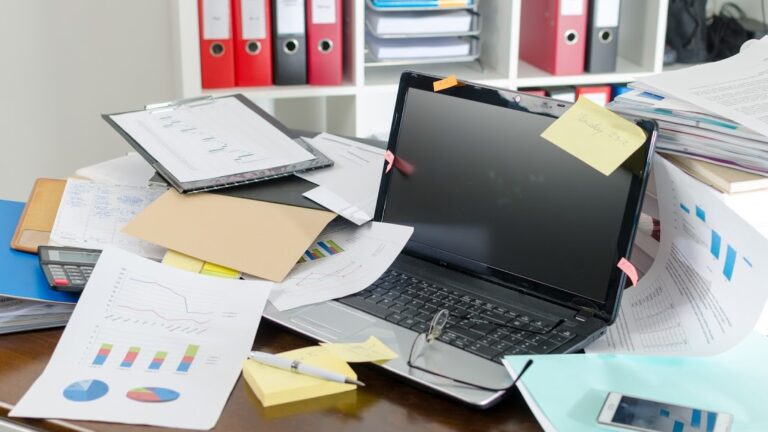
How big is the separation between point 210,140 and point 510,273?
1.70 feet

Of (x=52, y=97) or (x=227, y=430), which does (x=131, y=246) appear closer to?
(x=227, y=430)

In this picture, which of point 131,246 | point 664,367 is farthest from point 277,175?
point 664,367

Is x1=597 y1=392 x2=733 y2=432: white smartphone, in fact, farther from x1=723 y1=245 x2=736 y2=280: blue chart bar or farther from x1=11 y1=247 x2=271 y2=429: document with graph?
x1=11 y1=247 x2=271 y2=429: document with graph

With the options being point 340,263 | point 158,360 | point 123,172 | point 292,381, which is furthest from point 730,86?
point 123,172

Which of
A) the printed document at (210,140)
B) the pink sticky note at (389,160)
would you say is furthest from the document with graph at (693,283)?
the printed document at (210,140)

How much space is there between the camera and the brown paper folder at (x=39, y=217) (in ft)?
4.09

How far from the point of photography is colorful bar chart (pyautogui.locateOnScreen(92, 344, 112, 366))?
3.30 ft

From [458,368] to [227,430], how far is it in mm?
238

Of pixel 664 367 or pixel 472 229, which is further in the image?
pixel 472 229

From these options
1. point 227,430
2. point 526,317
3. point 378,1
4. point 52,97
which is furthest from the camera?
point 52,97

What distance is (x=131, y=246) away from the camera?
1.24 meters

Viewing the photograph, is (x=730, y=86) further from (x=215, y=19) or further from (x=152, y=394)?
(x=215, y=19)

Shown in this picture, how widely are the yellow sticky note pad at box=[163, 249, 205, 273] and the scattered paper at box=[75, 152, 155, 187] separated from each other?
0.24m

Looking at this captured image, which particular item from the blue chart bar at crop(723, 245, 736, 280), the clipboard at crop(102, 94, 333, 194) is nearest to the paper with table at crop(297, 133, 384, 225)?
the clipboard at crop(102, 94, 333, 194)
